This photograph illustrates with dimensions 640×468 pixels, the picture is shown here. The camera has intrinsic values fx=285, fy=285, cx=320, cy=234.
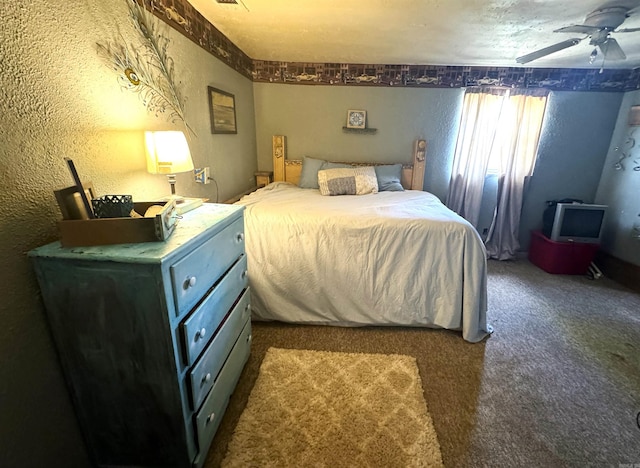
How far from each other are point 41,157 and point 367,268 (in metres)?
1.70

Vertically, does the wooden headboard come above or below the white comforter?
above

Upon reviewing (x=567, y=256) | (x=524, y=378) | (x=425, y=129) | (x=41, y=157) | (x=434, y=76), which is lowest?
(x=524, y=378)

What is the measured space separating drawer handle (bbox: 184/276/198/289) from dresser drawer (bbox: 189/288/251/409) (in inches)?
12.0

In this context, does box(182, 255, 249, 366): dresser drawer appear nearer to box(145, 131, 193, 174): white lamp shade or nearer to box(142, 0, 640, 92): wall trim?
box(145, 131, 193, 174): white lamp shade

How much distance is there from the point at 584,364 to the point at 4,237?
2850 millimetres

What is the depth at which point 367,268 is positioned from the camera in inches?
77.9

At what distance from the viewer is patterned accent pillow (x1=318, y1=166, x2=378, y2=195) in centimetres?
282

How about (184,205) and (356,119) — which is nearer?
(184,205)

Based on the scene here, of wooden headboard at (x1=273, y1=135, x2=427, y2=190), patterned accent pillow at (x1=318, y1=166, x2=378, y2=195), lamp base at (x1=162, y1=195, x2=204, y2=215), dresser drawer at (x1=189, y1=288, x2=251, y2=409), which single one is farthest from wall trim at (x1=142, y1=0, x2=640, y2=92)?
dresser drawer at (x1=189, y1=288, x2=251, y2=409)

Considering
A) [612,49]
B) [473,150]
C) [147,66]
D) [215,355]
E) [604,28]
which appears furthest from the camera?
[473,150]

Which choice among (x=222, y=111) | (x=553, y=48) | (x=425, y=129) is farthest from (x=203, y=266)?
(x=425, y=129)

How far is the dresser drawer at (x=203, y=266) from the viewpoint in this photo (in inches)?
36.6

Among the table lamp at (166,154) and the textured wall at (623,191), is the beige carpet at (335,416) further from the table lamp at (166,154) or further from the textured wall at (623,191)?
the textured wall at (623,191)

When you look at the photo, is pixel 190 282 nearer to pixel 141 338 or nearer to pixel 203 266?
pixel 203 266
